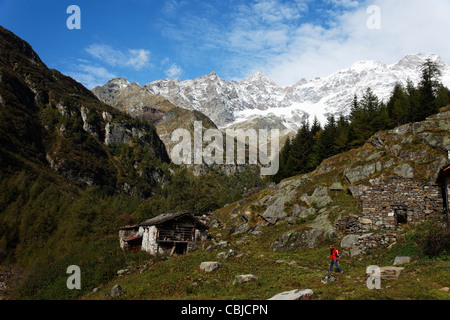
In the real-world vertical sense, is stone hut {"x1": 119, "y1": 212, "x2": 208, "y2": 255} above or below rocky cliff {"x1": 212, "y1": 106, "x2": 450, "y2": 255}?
below

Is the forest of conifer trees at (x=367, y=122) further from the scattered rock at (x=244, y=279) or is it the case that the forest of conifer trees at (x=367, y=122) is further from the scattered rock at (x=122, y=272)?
the scattered rock at (x=244, y=279)

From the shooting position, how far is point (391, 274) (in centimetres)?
1436

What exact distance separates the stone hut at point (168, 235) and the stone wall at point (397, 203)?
90.9ft

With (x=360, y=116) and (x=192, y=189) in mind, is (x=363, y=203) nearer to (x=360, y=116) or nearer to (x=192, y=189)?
(x=360, y=116)

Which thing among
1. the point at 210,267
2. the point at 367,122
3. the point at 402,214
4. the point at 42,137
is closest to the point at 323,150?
the point at 367,122

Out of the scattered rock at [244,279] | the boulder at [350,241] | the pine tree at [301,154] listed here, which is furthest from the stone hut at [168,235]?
the pine tree at [301,154]

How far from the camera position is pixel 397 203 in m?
24.2

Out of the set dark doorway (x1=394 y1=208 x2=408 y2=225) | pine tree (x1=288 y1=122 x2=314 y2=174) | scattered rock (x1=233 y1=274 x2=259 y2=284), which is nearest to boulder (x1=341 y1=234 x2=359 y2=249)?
dark doorway (x1=394 y1=208 x2=408 y2=225)

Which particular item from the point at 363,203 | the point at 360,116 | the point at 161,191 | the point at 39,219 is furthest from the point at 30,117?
the point at 363,203

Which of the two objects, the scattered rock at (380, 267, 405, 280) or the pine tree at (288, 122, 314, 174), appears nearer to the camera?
the scattered rock at (380, 267, 405, 280)

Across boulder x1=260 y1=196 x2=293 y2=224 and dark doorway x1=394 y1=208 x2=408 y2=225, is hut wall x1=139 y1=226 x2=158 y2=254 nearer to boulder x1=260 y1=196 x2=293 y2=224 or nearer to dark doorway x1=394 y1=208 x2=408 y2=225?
boulder x1=260 y1=196 x2=293 y2=224

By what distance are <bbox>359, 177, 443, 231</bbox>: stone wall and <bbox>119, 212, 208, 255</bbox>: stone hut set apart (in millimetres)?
27705

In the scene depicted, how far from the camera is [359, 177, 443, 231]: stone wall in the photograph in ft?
76.5

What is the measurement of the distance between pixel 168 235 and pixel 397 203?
3161 centimetres
